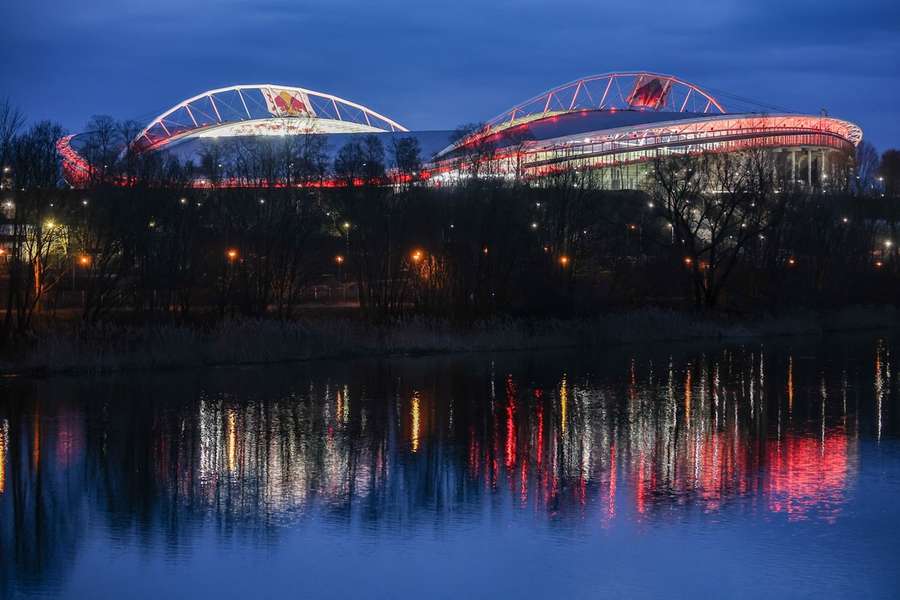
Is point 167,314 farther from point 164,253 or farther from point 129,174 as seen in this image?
point 129,174

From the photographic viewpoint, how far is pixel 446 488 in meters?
16.7

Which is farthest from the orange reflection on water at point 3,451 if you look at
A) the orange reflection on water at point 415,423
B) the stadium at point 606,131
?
the stadium at point 606,131

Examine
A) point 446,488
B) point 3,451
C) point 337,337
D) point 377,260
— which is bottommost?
point 446,488

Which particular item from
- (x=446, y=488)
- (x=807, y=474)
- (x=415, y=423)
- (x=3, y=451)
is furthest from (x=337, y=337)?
(x=807, y=474)

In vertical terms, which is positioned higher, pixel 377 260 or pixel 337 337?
pixel 377 260

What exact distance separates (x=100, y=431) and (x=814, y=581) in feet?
44.6

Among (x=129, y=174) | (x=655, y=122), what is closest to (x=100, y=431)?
(x=129, y=174)

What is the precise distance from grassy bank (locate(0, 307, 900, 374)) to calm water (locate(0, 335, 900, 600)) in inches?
70.9

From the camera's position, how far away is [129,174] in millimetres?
40344

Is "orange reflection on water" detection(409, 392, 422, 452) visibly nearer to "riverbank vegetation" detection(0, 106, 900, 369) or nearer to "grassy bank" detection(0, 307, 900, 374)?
"grassy bank" detection(0, 307, 900, 374)

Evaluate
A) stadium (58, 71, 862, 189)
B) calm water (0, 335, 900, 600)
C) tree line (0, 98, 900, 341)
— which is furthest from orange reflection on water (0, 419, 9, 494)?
stadium (58, 71, 862, 189)

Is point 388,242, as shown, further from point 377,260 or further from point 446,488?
point 446,488

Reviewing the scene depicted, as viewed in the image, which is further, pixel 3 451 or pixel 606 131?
pixel 606 131

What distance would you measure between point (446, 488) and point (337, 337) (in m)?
18.5
